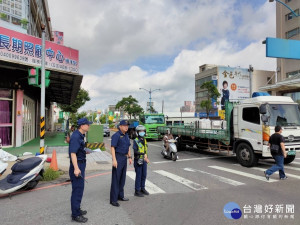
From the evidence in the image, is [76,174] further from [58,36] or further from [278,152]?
[58,36]

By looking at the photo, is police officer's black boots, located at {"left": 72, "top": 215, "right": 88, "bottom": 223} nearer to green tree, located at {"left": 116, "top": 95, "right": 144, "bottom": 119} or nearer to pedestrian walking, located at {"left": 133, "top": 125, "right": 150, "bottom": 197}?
pedestrian walking, located at {"left": 133, "top": 125, "right": 150, "bottom": 197}

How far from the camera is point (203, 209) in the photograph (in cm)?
463

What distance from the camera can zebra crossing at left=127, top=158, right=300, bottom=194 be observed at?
20.7ft

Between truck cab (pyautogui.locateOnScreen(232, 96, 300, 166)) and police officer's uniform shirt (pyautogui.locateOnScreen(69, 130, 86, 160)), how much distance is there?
6.39m

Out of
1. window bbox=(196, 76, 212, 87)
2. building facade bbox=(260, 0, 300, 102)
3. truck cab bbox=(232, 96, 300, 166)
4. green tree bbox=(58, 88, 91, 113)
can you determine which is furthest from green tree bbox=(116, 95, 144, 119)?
truck cab bbox=(232, 96, 300, 166)

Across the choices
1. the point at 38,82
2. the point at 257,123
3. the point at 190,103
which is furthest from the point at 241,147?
the point at 190,103

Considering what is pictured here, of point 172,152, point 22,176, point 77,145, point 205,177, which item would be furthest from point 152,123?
point 77,145

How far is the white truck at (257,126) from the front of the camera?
817 centimetres

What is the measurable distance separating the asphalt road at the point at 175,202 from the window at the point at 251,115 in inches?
82.8

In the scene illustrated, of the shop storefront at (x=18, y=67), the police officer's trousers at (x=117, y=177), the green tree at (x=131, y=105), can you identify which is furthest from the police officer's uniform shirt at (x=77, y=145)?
the green tree at (x=131, y=105)

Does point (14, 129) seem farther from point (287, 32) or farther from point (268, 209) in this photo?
point (287, 32)

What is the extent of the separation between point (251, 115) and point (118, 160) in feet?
20.5

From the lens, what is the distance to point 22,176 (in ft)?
18.7

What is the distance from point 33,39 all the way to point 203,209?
1007 cm
